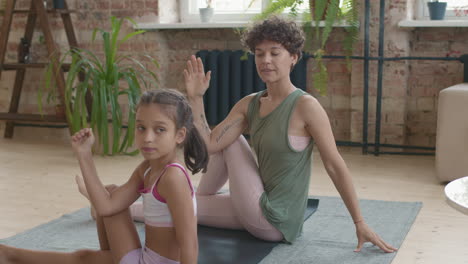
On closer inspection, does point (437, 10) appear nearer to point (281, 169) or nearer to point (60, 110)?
point (281, 169)

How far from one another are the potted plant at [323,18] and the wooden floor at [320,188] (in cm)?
60

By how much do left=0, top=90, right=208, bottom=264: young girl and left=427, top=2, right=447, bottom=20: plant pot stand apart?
2641mm

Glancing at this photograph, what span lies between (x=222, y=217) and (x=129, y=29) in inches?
101

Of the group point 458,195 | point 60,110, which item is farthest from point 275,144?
point 60,110

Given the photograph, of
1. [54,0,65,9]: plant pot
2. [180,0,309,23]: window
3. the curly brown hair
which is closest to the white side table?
the curly brown hair

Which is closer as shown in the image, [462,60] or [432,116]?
[462,60]

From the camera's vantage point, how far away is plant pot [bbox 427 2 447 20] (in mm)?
4051

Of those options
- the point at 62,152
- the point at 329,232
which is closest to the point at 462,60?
the point at 329,232

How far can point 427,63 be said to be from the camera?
4.26m

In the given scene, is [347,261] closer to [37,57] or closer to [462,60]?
[462,60]

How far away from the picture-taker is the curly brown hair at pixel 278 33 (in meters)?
2.29

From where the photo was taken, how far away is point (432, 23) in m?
3.97

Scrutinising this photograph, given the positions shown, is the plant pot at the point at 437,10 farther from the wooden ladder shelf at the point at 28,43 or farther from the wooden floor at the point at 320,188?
the wooden ladder shelf at the point at 28,43

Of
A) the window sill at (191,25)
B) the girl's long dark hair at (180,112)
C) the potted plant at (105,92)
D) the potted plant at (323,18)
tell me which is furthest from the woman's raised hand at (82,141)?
the window sill at (191,25)
